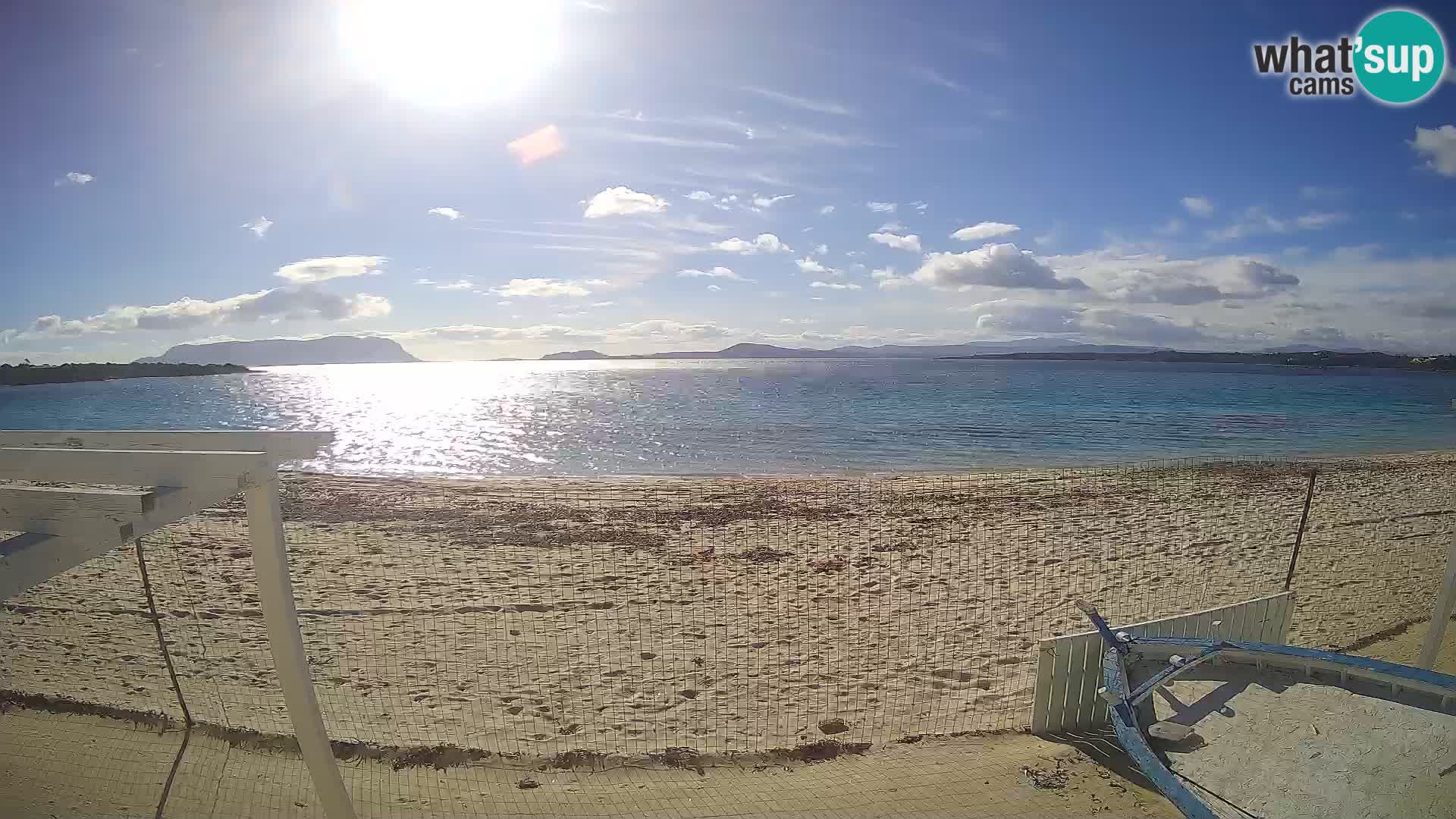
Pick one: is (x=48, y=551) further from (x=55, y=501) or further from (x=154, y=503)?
(x=154, y=503)

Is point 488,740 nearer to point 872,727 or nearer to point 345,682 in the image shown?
point 345,682

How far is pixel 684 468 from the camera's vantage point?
86.7 ft

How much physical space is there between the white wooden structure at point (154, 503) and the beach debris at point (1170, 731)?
4.48 m

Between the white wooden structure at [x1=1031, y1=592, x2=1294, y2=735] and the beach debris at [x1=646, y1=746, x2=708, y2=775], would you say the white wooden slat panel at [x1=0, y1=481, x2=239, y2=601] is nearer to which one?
the beach debris at [x1=646, y1=746, x2=708, y2=775]

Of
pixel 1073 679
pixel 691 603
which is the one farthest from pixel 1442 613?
pixel 691 603

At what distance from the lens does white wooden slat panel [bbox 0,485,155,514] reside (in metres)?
2.48

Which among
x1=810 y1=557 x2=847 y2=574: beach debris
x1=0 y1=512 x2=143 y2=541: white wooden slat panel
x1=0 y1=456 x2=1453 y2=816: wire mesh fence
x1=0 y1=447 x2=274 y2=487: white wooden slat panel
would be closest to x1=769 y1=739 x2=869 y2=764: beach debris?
x1=0 y1=456 x2=1453 y2=816: wire mesh fence

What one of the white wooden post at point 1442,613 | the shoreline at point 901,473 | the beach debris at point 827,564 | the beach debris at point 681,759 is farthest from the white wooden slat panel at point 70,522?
the shoreline at point 901,473

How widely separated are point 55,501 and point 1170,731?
18.2ft

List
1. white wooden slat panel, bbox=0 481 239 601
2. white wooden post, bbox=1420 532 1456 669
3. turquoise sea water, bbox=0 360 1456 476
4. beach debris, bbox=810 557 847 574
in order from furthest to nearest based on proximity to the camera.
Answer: turquoise sea water, bbox=0 360 1456 476 < beach debris, bbox=810 557 847 574 < white wooden post, bbox=1420 532 1456 669 < white wooden slat panel, bbox=0 481 239 601

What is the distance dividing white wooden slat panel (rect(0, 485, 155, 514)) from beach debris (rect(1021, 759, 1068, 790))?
16.9ft

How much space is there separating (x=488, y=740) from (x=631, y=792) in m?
1.38

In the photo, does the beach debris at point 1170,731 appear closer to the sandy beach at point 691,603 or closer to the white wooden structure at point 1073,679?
the white wooden structure at point 1073,679

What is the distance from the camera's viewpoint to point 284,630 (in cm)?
329
